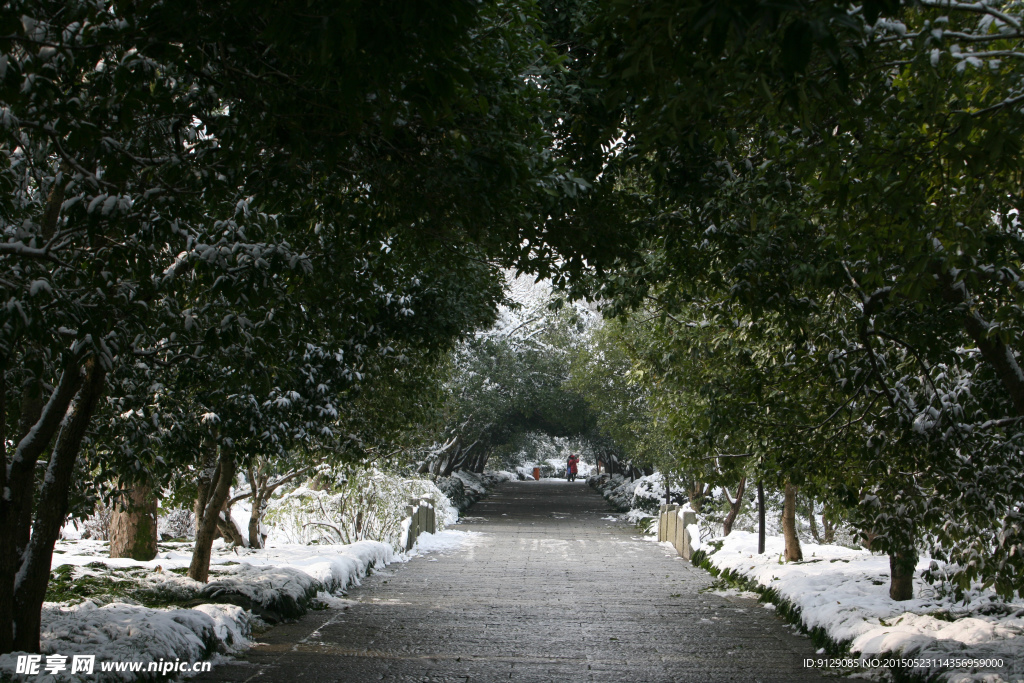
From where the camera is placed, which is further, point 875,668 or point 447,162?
point 875,668

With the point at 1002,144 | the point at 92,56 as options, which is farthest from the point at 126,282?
the point at 1002,144

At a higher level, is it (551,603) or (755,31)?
(755,31)

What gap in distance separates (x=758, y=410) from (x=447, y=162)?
14.3ft

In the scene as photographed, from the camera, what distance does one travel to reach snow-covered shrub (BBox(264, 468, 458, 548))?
16047 mm

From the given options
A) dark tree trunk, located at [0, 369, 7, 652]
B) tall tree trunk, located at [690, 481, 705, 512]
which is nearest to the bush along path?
dark tree trunk, located at [0, 369, 7, 652]

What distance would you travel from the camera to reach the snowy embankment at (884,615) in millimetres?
6289

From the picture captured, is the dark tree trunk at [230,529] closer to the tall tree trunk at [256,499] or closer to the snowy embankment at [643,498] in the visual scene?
the tall tree trunk at [256,499]

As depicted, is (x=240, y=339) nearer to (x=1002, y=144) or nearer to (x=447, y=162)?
(x=447, y=162)

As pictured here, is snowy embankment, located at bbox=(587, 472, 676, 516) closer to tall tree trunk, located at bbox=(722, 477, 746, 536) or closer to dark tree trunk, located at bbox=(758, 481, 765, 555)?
tall tree trunk, located at bbox=(722, 477, 746, 536)

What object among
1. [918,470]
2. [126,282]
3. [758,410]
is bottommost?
[918,470]

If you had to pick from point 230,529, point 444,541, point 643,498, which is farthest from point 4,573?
point 643,498

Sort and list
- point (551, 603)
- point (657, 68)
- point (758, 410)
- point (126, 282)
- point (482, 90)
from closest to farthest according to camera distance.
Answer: point (657, 68)
point (482, 90)
point (126, 282)
point (758, 410)
point (551, 603)

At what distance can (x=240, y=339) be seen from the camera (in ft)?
17.5

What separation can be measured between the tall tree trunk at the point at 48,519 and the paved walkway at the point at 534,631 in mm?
1490
